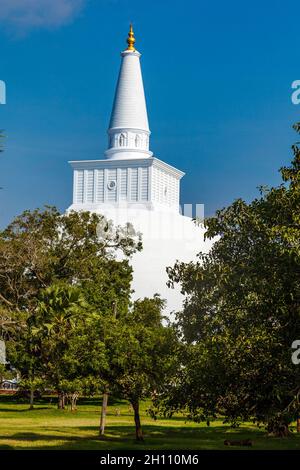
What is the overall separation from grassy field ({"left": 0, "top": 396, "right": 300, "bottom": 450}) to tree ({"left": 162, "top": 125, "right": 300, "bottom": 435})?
28.4 feet

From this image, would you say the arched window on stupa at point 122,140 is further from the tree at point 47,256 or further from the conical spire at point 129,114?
the tree at point 47,256

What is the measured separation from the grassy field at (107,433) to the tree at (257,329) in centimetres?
865

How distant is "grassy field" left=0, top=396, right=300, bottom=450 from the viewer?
102 feet

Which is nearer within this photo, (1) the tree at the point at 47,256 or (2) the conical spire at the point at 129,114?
(1) the tree at the point at 47,256

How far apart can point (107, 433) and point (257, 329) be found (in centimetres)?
1860

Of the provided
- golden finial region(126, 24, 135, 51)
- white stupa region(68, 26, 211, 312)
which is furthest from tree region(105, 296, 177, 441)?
golden finial region(126, 24, 135, 51)

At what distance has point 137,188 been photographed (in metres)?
80.6

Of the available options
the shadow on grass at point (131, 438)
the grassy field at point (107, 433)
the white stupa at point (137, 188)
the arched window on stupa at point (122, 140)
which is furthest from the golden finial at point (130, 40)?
the shadow on grass at point (131, 438)

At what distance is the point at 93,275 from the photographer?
49094 mm

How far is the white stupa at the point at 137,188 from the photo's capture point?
74562mm

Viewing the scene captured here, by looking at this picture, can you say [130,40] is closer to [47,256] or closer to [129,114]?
[129,114]

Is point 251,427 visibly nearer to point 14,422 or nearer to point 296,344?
point 14,422

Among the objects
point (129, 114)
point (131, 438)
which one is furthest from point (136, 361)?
point (129, 114)
